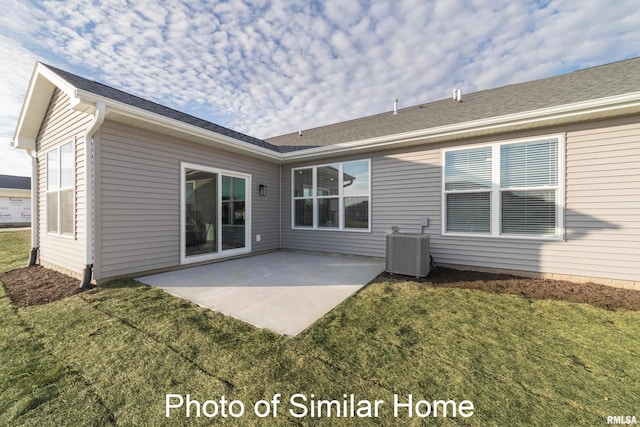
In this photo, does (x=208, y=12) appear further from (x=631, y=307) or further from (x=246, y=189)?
(x=631, y=307)

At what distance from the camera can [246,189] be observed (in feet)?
21.7

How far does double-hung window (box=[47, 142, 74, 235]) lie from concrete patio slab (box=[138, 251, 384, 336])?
200cm

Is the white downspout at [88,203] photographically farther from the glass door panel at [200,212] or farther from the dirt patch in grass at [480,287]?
the glass door panel at [200,212]

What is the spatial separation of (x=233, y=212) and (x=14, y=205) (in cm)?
2344

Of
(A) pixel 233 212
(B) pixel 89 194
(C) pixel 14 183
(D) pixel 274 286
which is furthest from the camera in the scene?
(C) pixel 14 183

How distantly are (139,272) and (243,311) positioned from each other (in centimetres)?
272

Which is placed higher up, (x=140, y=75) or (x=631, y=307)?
(x=140, y=75)

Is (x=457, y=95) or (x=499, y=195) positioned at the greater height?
(x=457, y=95)

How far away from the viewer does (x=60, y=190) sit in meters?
4.83

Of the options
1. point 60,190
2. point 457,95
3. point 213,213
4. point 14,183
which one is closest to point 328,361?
point 213,213

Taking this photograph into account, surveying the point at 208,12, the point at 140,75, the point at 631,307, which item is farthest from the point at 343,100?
the point at 631,307

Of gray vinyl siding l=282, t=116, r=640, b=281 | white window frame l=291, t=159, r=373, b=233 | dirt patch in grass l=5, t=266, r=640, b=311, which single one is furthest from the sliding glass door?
gray vinyl siding l=282, t=116, r=640, b=281

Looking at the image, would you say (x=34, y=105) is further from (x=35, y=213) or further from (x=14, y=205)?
(x=14, y=205)

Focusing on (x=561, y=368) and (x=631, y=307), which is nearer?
(x=561, y=368)
